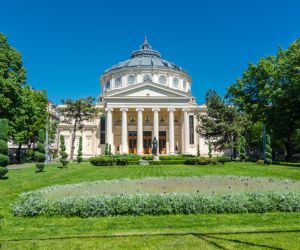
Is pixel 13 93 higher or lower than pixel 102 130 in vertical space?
lower

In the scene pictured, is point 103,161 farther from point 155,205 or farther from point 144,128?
point 144,128

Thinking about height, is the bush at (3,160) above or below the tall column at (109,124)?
below

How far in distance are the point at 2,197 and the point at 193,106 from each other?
5667cm

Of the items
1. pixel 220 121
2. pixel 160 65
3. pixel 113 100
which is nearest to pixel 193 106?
pixel 160 65

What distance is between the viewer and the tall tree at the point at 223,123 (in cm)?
3806

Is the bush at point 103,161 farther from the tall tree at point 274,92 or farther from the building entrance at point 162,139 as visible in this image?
the building entrance at point 162,139

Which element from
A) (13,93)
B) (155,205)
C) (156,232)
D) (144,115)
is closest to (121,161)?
(13,93)

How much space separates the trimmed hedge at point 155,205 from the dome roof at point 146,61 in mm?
60443

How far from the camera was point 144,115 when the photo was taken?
205ft

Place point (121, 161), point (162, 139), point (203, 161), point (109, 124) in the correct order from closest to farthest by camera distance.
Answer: point (203, 161) < point (121, 161) < point (109, 124) < point (162, 139)

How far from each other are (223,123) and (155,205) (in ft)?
102

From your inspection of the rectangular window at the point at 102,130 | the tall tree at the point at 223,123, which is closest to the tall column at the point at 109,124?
the rectangular window at the point at 102,130

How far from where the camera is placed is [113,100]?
57281 mm

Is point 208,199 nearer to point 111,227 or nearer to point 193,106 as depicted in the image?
point 111,227
